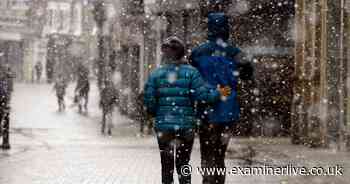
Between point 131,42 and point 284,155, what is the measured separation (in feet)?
40.0

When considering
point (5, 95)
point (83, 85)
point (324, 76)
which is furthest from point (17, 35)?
point (324, 76)

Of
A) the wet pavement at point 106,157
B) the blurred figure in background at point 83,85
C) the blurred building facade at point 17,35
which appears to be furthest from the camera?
the blurred building facade at point 17,35

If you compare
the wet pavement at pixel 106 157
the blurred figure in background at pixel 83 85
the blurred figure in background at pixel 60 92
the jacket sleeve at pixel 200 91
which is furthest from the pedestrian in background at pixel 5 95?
the blurred figure in background at pixel 60 92

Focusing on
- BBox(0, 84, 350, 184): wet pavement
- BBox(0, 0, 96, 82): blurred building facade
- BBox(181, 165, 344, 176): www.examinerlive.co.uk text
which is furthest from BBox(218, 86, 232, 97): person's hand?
BBox(0, 0, 96, 82): blurred building facade

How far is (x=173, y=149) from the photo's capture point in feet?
21.9

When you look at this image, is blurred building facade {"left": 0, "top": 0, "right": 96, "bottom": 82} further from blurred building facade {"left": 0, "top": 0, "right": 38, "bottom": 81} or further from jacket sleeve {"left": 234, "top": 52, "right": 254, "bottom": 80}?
jacket sleeve {"left": 234, "top": 52, "right": 254, "bottom": 80}

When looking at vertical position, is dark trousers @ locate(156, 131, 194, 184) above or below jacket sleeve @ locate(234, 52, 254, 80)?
below

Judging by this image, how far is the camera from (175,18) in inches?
712

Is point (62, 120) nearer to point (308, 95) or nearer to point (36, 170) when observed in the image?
point (308, 95)

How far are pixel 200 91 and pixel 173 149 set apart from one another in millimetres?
645

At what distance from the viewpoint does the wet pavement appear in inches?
363

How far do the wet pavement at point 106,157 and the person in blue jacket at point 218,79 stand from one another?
7.46 ft

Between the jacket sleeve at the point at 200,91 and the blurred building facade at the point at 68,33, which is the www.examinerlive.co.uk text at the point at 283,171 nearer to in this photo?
the jacket sleeve at the point at 200,91

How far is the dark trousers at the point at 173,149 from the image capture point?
6.61 m
